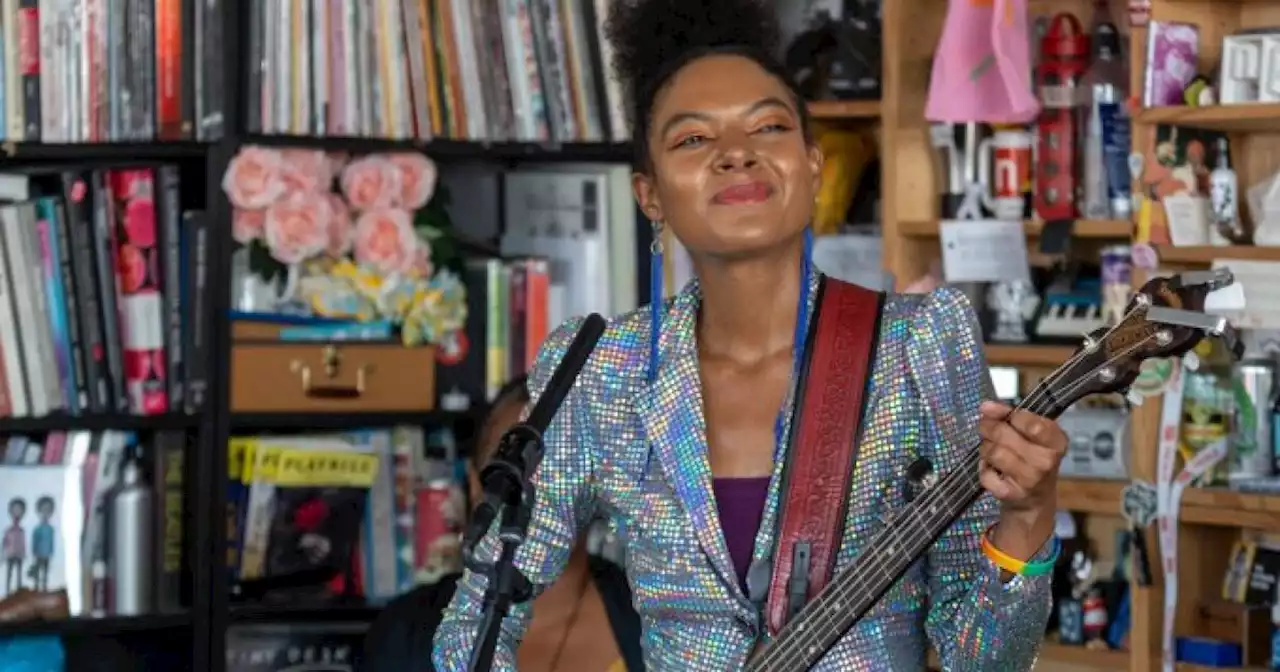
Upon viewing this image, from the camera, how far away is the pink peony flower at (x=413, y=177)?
3.27 m

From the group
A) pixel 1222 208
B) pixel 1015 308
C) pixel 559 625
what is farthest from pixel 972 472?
pixel 1015 308

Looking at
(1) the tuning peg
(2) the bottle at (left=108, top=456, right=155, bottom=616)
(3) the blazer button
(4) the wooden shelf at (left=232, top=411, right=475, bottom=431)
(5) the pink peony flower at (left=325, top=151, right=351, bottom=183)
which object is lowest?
(2) the bottle at (left=108, top=456, right=155, bottom=616)

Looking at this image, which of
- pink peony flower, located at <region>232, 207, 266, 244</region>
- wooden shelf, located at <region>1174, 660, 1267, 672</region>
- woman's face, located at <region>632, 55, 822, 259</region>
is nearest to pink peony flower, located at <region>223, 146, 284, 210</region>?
pink peony flower, located at <region>232, 207, 266, 244</region>

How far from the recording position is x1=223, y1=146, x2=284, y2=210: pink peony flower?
315 centimetres

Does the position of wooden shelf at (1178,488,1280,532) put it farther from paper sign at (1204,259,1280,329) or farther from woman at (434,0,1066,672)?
woman at (434,0,1066,672)

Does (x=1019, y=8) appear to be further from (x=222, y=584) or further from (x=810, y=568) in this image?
(x=810, y=568)

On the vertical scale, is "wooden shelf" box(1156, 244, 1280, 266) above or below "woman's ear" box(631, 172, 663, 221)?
below

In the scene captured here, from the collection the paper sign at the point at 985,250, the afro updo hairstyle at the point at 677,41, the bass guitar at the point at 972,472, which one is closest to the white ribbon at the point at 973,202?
the paper sign at the point at 985,250

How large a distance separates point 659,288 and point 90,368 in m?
1.60

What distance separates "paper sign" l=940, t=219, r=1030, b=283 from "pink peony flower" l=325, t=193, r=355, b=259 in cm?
96

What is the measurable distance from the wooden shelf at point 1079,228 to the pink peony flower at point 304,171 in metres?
0.96

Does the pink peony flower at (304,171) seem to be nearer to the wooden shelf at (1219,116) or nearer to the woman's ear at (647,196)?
the wooden shelf at (1219,116)

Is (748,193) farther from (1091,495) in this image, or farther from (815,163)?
(1091,495)

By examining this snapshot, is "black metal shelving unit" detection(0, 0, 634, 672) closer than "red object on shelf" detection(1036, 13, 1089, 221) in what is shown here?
Yes
